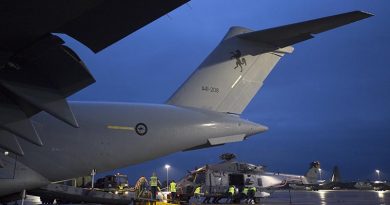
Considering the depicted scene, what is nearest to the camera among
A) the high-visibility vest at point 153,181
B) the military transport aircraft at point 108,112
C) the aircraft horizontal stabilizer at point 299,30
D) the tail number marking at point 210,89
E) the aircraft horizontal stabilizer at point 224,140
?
the military transport aircraft at point 108,112

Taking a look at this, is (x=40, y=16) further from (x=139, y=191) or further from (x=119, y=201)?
(x=139, y=191)

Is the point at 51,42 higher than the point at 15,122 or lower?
higher

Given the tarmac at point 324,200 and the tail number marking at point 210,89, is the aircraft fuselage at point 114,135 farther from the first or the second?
the tarmac at point 324,200

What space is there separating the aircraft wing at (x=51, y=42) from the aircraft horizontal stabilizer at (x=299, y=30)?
9.07 feet

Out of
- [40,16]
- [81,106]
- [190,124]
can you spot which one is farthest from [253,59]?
[40,16]

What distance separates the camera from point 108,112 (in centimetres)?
758

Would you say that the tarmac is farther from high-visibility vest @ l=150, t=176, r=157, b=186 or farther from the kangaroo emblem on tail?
the kangaroo emblem on tail

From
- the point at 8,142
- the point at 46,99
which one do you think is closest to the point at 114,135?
the point at 8,142

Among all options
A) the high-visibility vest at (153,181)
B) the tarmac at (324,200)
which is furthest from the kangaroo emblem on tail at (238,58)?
the tarmac at (324,200)

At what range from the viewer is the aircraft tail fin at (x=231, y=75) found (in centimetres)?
796

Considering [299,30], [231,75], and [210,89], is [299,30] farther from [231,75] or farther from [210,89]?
[210,89]

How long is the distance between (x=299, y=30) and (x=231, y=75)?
6.99 feet

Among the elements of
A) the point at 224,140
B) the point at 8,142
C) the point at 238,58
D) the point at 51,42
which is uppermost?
the point at 238,58

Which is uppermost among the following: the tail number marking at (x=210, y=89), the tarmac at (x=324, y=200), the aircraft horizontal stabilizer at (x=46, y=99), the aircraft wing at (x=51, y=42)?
the tail number marking at (x=210, y=89)
